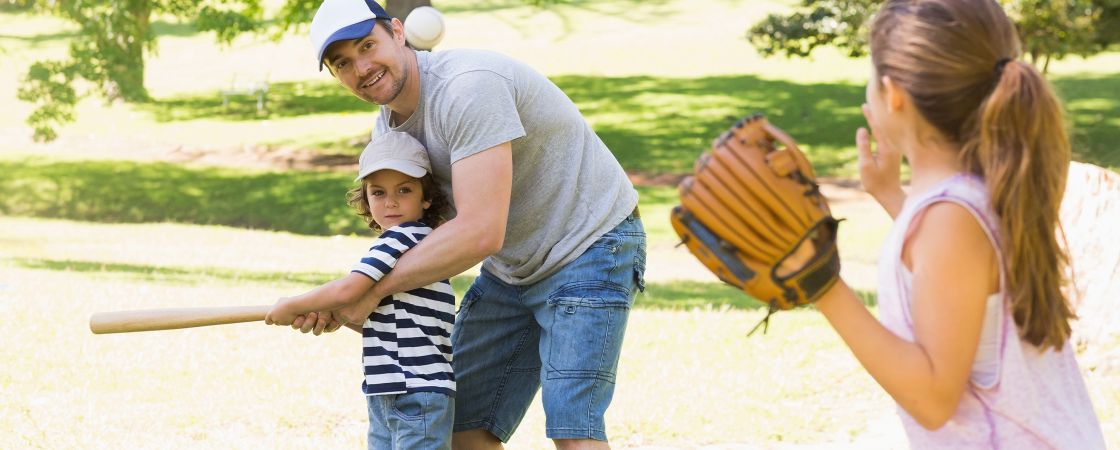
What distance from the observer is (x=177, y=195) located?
21.0m

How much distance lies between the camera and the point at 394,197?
3.52 meters

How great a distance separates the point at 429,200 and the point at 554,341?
545 millimetres

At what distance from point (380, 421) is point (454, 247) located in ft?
2.23

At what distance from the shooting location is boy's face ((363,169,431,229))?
3.49 metres

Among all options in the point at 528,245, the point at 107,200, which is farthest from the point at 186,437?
the point at 107,200

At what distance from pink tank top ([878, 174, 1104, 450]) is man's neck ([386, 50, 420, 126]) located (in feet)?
4.91

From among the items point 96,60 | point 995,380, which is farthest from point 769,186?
point 96,60

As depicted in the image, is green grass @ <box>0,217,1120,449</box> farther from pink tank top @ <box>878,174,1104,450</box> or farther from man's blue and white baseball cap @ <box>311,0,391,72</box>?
pink tank top @ <box>878,174,1104,450</box>

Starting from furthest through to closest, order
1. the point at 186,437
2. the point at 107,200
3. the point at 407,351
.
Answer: the point at 107,200 → the point at 186,437 → the point at 407,351

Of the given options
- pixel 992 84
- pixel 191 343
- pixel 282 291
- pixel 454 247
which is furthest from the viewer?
pixel 282 291

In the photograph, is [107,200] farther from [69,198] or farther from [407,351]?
[407,351]

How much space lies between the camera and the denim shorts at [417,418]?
3.45 metres

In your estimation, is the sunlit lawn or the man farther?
the sunlit lawn

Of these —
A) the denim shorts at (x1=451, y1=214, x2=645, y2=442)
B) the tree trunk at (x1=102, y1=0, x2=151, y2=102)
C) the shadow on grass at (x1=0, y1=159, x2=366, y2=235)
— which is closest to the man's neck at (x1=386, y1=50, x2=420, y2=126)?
the denim shorts at (x1=451, y1=214, x2=645, y2=442)
